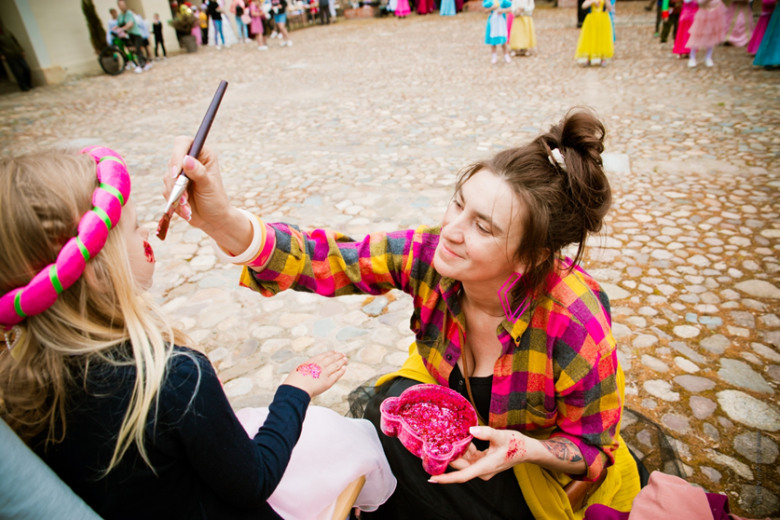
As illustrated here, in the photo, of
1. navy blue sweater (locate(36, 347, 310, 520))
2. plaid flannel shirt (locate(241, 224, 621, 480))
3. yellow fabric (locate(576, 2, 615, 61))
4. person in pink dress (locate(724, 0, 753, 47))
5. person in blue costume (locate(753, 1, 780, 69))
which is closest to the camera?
navy blue sweater (locate(36, 347, 310, 520))

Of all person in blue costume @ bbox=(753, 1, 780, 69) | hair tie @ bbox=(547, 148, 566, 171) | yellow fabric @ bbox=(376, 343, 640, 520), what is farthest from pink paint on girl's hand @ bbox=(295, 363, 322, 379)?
person in blue costume @ bbox=(753, 1, 780, 69)

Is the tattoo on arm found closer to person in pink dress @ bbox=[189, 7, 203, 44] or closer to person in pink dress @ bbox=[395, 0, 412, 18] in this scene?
person in pink dress @ bbox=[189, 7, 203, 44]

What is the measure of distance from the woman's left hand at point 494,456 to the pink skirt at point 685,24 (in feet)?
37.3

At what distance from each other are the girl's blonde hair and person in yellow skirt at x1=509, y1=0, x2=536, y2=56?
12912mm

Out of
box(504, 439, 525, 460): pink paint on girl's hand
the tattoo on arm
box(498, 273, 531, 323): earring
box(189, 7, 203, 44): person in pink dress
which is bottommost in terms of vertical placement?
the tattoo on arm

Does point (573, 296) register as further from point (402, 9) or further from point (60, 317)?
point (402, 9)

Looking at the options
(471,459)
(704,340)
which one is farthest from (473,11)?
(471,459)

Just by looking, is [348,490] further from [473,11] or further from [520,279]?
[473,11]

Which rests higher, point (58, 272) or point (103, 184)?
point (103, 184)

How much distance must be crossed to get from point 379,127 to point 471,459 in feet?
21.8

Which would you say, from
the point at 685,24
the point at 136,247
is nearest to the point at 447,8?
the point at 685,24

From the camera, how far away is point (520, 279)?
169 cm

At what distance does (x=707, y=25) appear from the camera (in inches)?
366

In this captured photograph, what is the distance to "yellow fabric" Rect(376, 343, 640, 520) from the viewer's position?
167 centimetres
